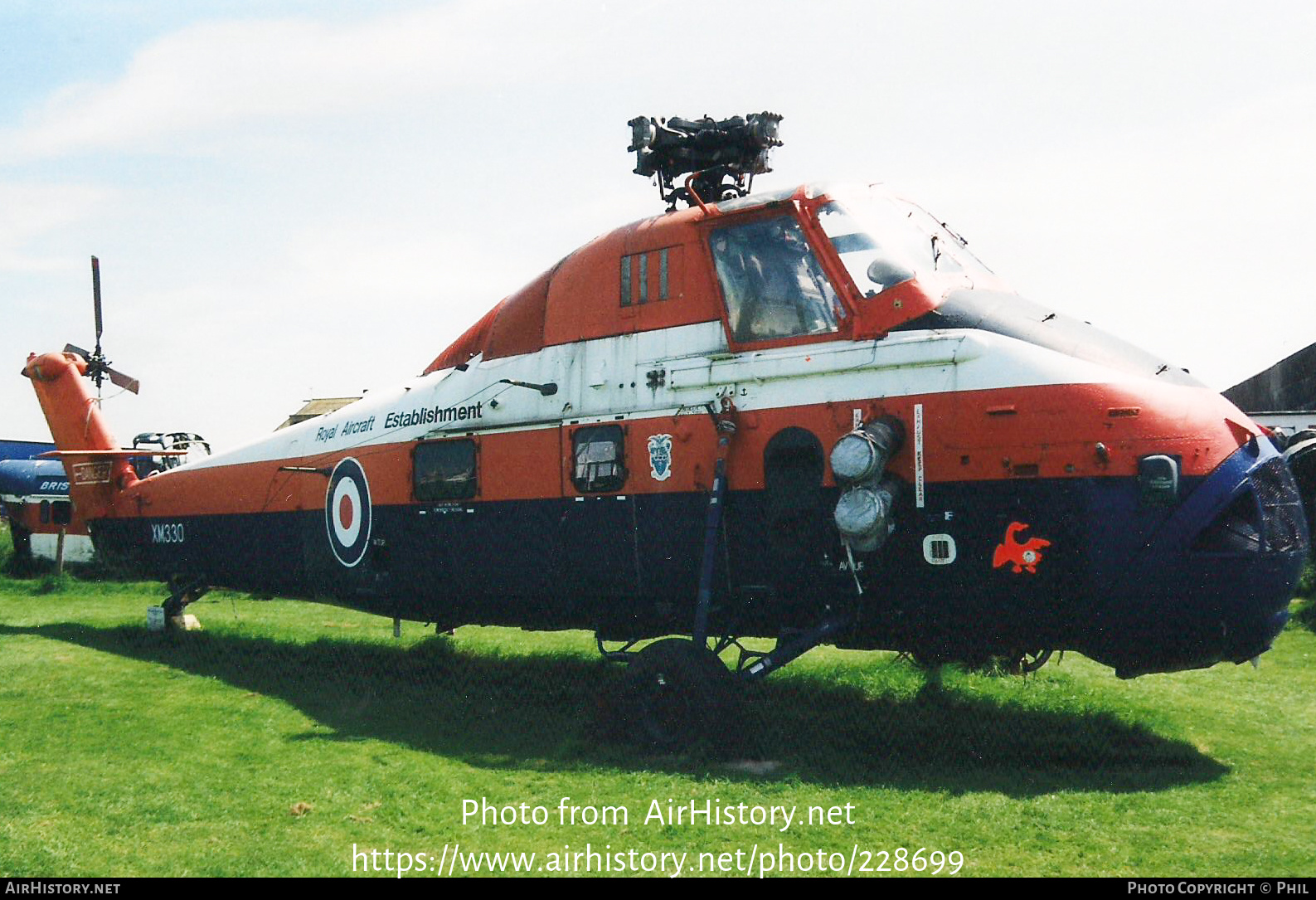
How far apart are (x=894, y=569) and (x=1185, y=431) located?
7.77 feet

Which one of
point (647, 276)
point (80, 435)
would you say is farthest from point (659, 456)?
point (80, 435)

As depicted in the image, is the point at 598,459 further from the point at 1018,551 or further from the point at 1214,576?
the point at 1214,576

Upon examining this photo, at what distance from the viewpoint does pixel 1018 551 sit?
27.2ft

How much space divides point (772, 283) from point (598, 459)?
2.34 m

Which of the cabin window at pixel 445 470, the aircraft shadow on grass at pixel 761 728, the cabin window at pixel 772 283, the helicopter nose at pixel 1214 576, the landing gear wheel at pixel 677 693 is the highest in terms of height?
the cabin window at pixel 772 283

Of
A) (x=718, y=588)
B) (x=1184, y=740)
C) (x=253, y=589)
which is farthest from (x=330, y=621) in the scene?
(x=1184, y=740)

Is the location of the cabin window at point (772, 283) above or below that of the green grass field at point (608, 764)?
above

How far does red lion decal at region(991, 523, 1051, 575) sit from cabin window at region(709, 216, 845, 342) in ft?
7.38

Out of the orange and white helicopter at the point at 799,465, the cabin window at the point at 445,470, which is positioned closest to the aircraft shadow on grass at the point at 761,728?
the orange and white helicopter at the point at 799,465

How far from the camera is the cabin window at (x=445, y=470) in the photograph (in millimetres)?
11633

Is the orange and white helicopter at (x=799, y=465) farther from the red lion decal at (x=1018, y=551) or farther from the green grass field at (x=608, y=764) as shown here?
the green grass field at (x=608, y=764)

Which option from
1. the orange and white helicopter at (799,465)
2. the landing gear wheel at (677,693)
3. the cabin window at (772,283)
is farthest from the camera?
the cabin window at (772,283)

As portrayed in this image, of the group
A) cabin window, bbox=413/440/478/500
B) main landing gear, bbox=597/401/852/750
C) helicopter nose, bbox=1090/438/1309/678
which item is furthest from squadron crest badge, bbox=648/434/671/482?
helicopter nose, bbox=1090/438/1309/678

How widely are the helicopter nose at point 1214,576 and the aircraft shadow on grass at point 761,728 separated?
1.01 metres
